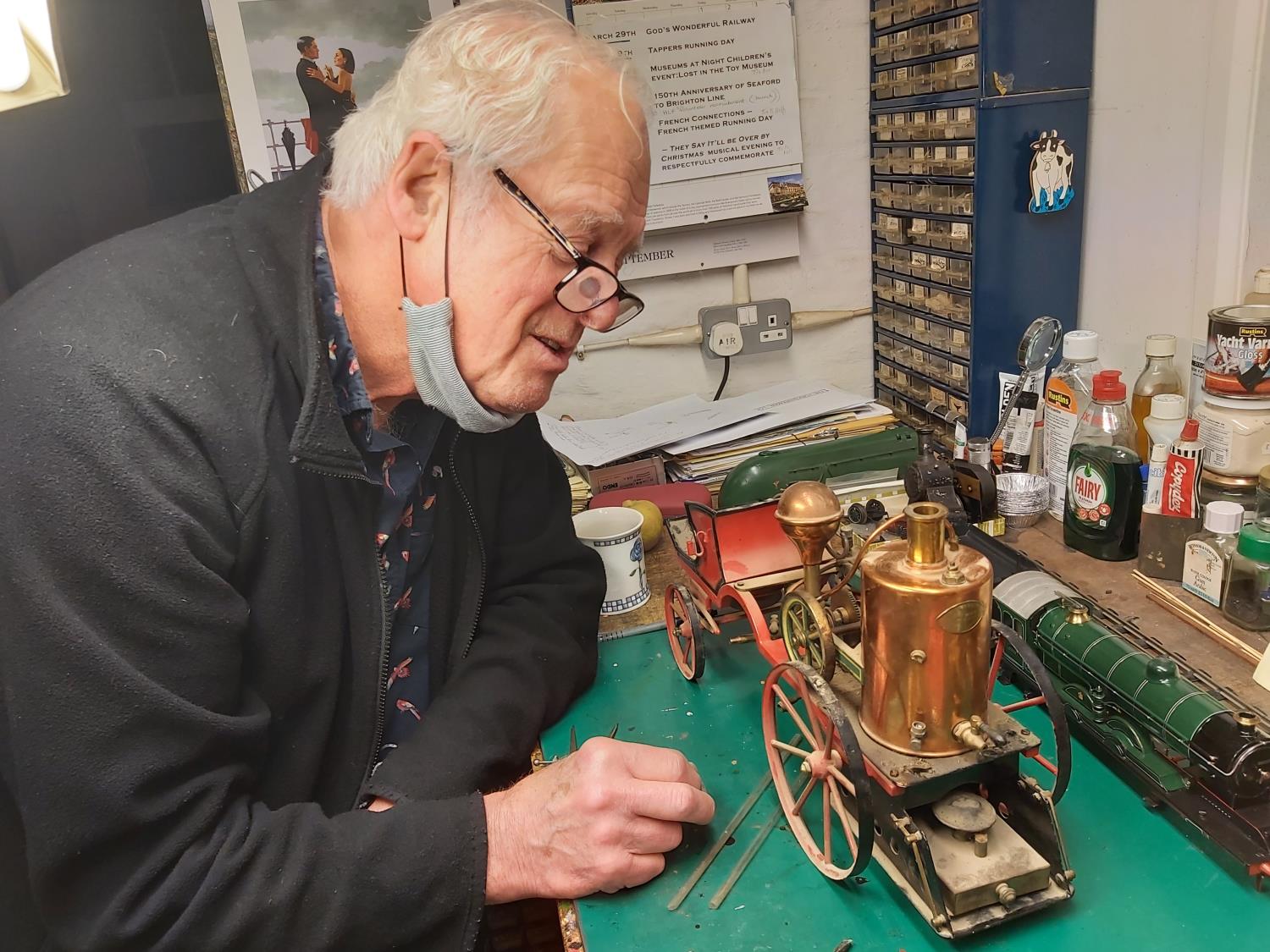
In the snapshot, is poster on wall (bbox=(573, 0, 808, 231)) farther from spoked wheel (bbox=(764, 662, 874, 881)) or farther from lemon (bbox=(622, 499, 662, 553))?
spoked wheel (bbox=(764, 662, 874, 881))

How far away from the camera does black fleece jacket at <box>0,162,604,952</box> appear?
2.51ft

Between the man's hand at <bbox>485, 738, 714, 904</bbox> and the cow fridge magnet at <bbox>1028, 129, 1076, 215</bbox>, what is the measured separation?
46.4 inches

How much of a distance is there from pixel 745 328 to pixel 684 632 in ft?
2.89

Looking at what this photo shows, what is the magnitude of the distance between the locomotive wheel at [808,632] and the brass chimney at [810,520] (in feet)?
0.07

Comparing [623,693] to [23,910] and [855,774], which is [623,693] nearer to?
[855,774]

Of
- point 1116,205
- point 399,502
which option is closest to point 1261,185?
point 1116,205

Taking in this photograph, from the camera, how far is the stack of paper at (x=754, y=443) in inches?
65.9

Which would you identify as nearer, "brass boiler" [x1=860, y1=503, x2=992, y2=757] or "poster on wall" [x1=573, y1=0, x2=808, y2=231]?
"brass boiler" [x1=860, y1=503, x2=992, y2=757]

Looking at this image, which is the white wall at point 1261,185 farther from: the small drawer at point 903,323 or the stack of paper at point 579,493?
the stack of paper at point 579,493

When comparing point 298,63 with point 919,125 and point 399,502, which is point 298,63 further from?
point 919,125

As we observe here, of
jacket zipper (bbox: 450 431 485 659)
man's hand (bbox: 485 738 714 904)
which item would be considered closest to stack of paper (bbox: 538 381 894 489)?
jacket zipper (bbox: 450 431 485 659)

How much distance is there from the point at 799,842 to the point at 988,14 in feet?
4.19

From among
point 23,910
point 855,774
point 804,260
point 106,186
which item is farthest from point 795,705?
point 106,186

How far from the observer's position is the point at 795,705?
1.13 metres
